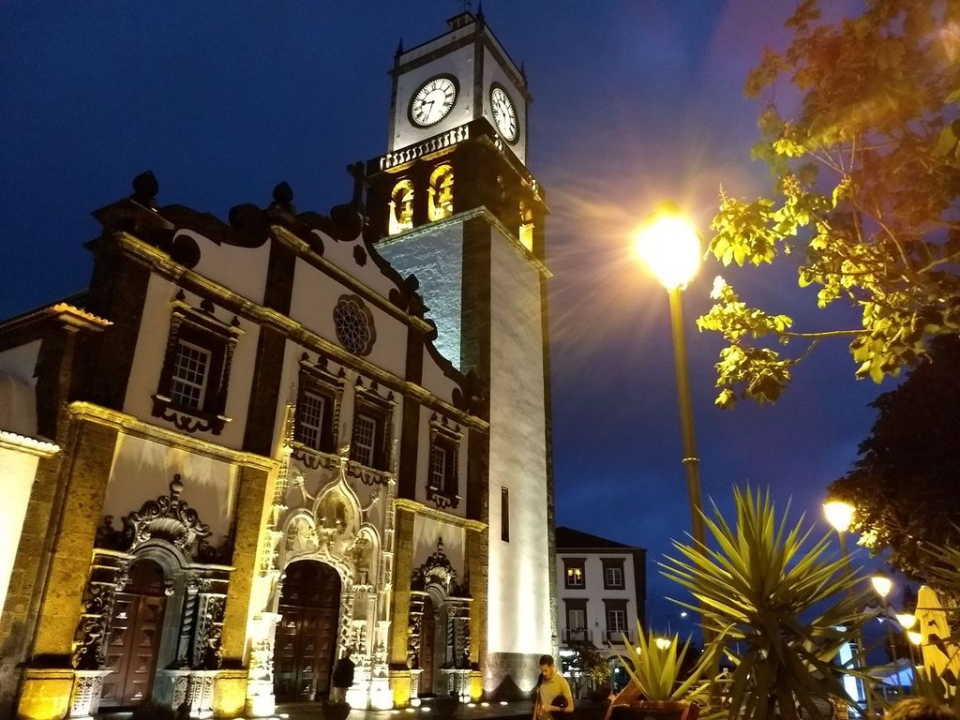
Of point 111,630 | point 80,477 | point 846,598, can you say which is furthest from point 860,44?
point 111,630

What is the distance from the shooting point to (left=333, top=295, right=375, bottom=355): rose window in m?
19.7

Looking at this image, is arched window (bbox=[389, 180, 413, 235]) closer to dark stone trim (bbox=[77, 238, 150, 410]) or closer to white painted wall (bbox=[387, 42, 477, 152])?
white painted wall (bbox=[387, 42, 477, 152])

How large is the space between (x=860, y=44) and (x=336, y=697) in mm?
15601

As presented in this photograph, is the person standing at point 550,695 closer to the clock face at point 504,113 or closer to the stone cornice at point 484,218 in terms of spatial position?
the stone cornice at point 484,218

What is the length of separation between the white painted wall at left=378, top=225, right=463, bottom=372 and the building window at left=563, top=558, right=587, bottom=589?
29380mm

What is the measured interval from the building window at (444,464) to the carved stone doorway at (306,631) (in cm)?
455

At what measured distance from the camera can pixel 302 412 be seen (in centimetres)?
1775

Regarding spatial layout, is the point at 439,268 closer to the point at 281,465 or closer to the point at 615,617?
the point at 281,465

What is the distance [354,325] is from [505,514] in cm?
883

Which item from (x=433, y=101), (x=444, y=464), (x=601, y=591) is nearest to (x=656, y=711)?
(x=444, y=464)

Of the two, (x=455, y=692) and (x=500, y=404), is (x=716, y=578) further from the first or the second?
(x=500, y=404)

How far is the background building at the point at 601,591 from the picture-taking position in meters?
49.0

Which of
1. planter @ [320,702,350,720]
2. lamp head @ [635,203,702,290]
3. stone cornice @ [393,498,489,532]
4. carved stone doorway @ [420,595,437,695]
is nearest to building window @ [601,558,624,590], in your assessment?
stone cornice @ [393,498,489,532]

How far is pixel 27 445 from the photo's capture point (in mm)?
11867
